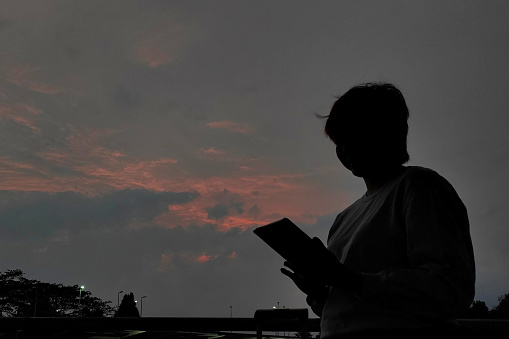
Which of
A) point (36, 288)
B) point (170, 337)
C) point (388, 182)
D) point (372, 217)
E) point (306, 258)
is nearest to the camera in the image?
point (306, 258)

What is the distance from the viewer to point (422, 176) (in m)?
1.52

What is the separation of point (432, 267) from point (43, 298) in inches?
4390

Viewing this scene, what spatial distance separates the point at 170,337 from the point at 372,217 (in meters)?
1.49

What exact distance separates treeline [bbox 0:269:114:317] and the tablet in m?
84.5

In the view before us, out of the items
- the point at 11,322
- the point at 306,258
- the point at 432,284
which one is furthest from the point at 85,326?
the point at 432,284

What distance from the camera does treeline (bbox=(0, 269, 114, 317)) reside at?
90625 mm

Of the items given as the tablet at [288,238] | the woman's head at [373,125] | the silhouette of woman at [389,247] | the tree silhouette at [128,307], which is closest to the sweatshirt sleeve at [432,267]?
the silhouette of woman at [389,247]

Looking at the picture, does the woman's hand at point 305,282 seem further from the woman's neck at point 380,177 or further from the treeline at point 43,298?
the treeline at point 43,298

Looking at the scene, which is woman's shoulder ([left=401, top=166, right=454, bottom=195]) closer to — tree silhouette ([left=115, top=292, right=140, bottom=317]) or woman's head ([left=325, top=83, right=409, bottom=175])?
woman's head ([left=325, top=83, right=409, bottom=175])

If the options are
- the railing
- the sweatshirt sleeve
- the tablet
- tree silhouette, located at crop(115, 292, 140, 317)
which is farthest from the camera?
tree silhouette, located at crop(115, 292, 140, 317)

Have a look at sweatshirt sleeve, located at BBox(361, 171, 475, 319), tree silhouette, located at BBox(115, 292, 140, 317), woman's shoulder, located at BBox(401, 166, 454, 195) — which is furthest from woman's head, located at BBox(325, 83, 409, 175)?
tree silhouette, located at BBox(115, 292, 140, 317)

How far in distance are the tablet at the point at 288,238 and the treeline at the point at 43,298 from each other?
84470 millimetres

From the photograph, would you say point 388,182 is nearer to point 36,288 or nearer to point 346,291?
point 346,291

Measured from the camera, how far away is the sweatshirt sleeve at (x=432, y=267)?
1365 millimetres
